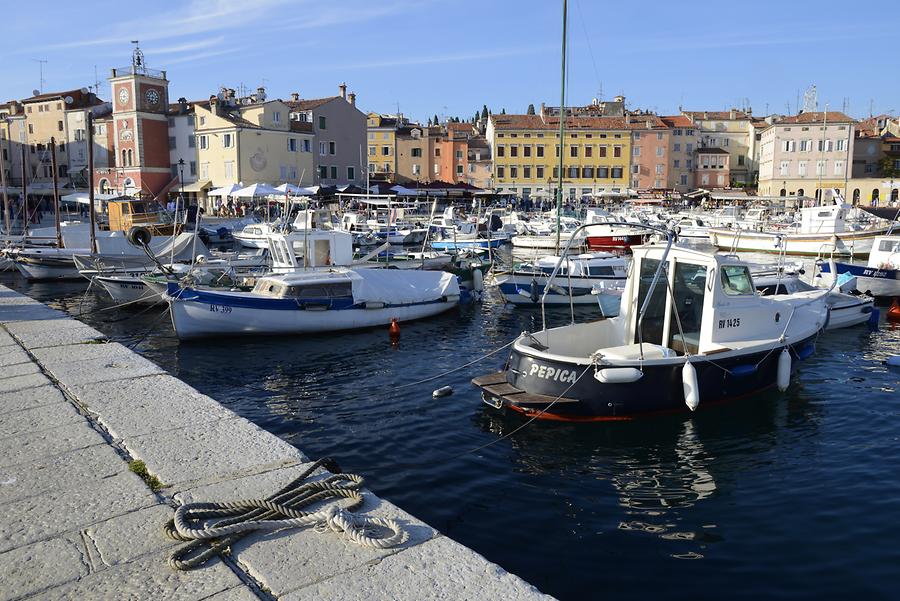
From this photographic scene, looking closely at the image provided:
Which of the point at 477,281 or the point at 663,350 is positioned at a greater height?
the point at 663,350

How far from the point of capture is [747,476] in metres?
10.7

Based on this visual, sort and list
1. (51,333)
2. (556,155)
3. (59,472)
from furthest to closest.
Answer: (556,155) < (51,333) < (59,472)

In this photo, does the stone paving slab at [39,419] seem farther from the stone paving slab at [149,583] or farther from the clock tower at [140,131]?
the clock tower at [140,131]

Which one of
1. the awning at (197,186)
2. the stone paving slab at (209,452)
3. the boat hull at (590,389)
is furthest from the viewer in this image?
the awning at (197,186)

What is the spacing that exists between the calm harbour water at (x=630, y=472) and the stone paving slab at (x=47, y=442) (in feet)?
13.5

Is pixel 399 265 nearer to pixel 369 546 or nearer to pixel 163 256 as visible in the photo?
pixel 163 256

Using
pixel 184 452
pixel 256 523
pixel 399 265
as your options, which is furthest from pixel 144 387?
pixel 399 265

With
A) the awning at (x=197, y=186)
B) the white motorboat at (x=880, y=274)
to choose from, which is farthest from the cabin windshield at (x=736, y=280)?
the awning at (x=197, y=186)

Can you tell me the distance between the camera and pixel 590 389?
12141mm

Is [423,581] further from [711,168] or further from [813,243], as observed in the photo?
[711,168]

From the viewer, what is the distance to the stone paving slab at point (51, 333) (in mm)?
10492

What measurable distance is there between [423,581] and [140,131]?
70.7 metres

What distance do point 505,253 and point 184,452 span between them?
135 ft

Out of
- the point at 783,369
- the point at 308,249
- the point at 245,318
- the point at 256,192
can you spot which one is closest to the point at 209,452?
the point at 783,369
